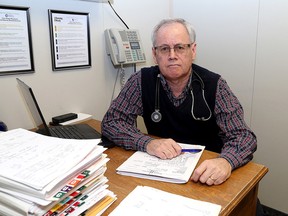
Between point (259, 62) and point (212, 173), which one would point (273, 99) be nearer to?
point (259, 62)

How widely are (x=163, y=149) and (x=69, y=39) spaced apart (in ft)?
3.20

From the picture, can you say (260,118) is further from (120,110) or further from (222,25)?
(120,110)

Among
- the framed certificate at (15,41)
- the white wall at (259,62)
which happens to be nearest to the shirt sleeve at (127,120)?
the framed certificate at (15,41)

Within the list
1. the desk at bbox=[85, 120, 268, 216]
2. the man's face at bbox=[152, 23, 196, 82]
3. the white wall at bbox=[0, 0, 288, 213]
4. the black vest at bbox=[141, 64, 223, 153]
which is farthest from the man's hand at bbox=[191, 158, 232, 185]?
the white wall at bbox=[0, 0, 288, 213]

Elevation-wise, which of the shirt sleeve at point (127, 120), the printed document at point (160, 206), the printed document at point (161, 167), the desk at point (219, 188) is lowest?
the desk at point (219, 188)

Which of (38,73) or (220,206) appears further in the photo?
(38,73)

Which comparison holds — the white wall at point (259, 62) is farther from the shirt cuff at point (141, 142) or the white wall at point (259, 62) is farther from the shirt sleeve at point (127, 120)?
the shirt cuff at point (141, 142)

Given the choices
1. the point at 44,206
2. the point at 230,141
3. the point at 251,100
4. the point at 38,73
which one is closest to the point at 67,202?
the point at 44,206

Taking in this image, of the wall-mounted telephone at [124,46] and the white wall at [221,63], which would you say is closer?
the white wall at [221,63]

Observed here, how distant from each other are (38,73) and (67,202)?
1.06 meters

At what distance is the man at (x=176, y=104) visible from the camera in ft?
4.38

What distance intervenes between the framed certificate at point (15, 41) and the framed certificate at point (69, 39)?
154mm

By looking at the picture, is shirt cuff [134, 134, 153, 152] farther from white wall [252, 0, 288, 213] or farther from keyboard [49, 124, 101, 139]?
white wall [252, 0, 288, 213]

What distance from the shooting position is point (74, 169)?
0.69 meters
